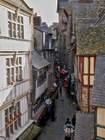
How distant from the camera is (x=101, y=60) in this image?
1581 centimetres

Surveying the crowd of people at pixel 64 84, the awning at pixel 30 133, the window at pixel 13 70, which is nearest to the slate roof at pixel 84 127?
the crowd of people at pixel 64 84

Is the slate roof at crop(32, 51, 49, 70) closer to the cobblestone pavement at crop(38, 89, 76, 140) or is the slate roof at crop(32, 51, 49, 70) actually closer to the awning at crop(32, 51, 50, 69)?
the awning at crop(32, 51, 50, 69)

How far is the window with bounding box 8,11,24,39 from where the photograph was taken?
17.7m

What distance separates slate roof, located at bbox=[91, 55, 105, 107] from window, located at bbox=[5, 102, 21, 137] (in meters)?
5.51

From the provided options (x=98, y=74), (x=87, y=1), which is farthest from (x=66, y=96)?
(x=98, y=74)

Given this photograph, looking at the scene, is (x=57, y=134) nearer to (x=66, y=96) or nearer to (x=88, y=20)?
(x=88, y=20)

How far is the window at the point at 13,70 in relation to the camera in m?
17.6

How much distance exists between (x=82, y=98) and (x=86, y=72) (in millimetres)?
1678

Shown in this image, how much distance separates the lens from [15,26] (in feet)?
60.7

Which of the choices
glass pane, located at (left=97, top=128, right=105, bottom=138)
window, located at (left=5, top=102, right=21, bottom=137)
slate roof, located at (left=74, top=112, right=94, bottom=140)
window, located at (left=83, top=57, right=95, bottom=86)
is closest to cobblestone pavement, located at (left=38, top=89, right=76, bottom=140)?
window, located at (left=5, top=102, right=21, bottom=137)

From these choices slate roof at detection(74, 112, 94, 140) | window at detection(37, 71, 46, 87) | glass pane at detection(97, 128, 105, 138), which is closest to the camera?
glass pane at detection(97, 128, 105, 138)

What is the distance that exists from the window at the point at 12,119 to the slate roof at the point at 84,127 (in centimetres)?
365

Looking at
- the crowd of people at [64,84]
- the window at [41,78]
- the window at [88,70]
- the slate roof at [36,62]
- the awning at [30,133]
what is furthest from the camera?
the window at [41,78]

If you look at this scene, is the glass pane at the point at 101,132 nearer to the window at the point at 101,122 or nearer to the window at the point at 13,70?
the window at the point at 101,122
